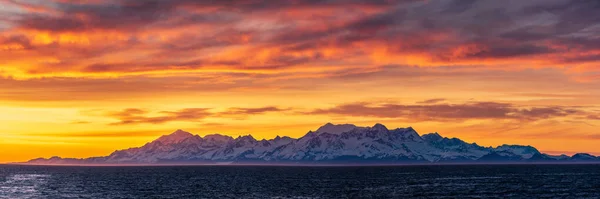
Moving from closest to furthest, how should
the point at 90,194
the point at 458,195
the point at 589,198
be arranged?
the point at 589,198 → the point at 458,195 → the point at 90,194

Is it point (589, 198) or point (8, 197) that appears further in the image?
point (8, 197)

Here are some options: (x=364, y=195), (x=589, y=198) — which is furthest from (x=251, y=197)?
(x=589, y=198)

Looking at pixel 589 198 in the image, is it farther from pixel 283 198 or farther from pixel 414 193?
pixel 283 198

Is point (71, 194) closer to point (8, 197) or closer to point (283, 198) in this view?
point (8, 197)

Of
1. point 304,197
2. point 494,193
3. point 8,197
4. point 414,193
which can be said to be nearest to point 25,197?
point 8,197

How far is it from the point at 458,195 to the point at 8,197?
9300 centimetres

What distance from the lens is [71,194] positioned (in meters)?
152

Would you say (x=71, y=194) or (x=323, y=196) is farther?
(x=71, y=194)

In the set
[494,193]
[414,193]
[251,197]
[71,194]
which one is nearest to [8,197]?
[71,194]

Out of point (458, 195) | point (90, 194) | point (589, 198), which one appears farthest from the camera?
point (90, 194)

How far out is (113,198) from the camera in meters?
138

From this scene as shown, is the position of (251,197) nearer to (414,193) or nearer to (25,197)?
(414,193)

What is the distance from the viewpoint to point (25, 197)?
140 meters

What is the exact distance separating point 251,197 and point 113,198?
28.8m
